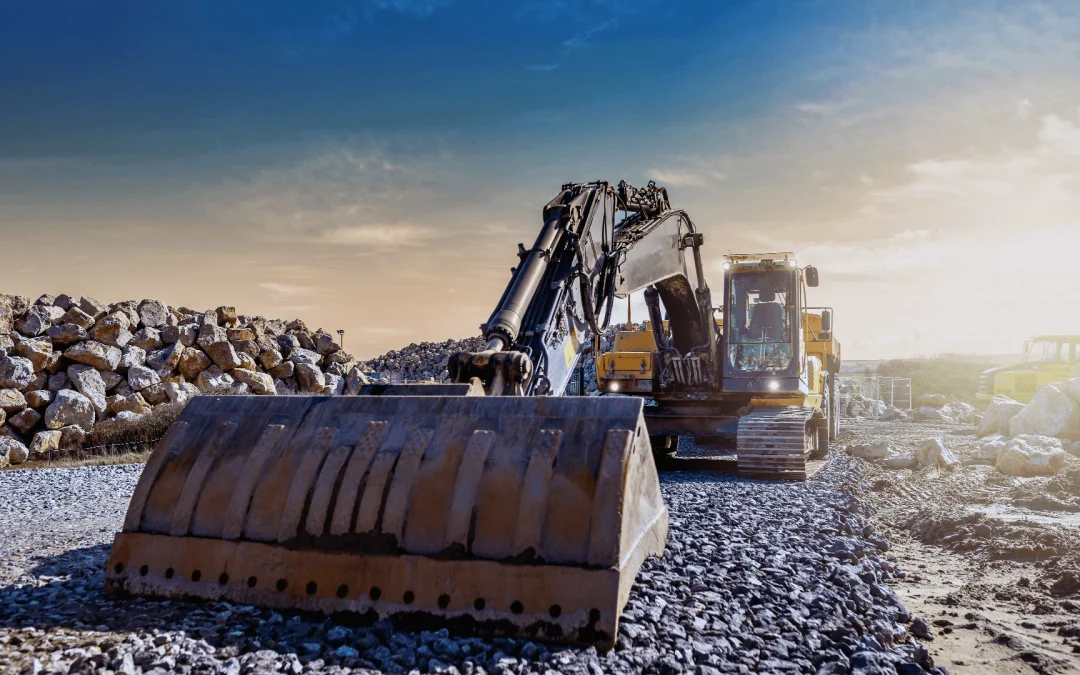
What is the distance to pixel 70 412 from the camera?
13.2 metres

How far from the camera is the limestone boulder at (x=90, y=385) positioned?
1357cm

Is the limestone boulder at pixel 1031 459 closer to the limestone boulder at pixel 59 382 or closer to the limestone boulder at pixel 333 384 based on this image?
the limestone boulder at pixel 333 384

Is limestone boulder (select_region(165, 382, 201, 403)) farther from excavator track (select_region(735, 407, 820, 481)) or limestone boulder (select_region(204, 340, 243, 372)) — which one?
excavator track (select_region(735, 407, 820, 481))

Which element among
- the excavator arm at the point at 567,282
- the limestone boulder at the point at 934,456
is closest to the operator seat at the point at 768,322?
the excavator arm at the point at 567,282

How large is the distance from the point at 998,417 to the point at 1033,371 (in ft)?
20.9

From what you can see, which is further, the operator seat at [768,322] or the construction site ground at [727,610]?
the operator seat at [768,322]

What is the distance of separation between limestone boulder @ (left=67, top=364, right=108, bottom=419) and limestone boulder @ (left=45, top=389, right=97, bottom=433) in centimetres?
12

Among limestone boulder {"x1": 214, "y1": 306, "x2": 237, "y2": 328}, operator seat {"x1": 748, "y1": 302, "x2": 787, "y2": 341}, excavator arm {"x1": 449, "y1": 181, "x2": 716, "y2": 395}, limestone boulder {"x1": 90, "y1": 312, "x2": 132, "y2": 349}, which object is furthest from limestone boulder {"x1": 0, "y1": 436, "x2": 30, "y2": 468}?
operator seat {"x1": 748, "y1": 302, "x2": 787, "y2": 341}

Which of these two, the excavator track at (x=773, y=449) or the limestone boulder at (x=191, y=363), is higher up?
the limestone boulder at (x=191, y=363)

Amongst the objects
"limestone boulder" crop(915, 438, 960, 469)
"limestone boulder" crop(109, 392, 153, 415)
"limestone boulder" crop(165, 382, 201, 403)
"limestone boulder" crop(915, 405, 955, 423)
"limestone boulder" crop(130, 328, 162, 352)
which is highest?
"limestone boulder" crop(130, 328, 162, 352)

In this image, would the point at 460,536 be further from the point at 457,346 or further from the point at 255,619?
the point at 457,346

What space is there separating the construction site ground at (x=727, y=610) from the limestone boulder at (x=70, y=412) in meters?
6.19

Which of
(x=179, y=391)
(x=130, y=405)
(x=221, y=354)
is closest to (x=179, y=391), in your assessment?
(x=179, y=391)

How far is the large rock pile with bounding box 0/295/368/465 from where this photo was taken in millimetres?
13055
